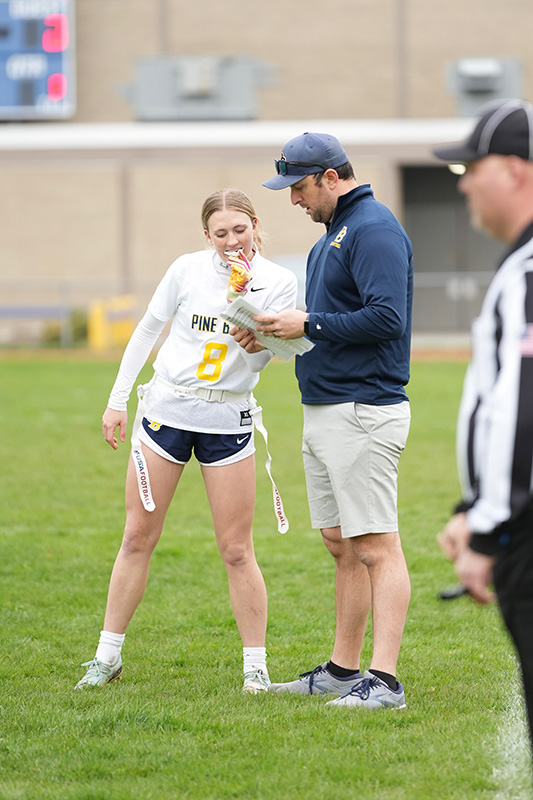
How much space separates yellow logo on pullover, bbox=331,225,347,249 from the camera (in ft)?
14.5

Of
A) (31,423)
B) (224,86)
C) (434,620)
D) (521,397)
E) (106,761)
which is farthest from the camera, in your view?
(224,86)

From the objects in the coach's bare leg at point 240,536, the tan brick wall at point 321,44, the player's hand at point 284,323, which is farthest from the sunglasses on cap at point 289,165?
the tan brick wall at point 321,44

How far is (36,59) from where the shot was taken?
31938mm

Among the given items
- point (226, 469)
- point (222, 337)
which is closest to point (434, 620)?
point (226, 469)

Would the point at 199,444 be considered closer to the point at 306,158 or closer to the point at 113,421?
the point at 113,421

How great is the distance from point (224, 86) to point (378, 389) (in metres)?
29.7

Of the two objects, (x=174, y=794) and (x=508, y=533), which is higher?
(x=508, y=533)

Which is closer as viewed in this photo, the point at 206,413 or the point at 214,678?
the point at 206,413

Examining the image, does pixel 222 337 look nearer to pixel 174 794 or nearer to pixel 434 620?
pixel 174 794

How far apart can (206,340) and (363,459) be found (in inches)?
33.8

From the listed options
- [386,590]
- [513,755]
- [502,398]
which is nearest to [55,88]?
[386,590]

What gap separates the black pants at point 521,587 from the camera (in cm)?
265

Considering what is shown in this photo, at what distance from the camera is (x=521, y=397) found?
99.0 inches

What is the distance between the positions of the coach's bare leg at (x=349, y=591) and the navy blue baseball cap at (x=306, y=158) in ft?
4.90
